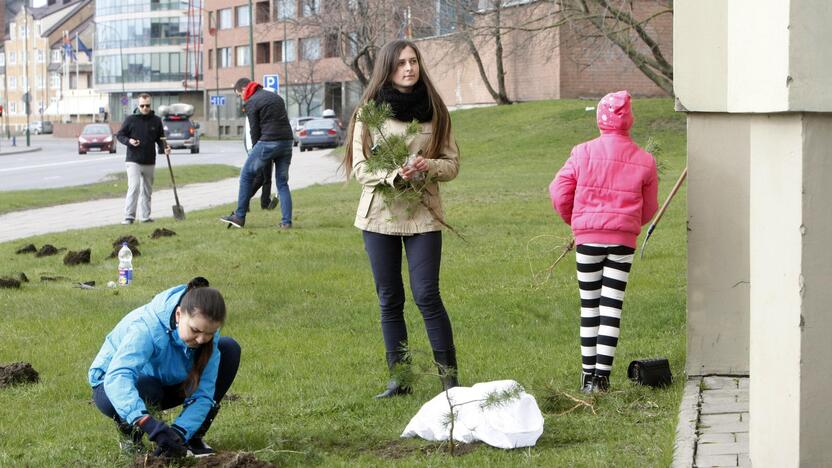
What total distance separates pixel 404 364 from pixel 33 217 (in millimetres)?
16467

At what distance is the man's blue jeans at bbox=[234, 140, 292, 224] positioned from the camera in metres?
15.4

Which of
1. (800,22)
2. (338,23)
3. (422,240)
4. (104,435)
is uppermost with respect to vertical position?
(338,23)

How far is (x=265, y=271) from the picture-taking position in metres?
12.1

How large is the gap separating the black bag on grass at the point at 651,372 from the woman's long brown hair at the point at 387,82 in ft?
5.28

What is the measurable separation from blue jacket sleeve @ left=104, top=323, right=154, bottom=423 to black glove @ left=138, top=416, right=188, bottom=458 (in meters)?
0.05

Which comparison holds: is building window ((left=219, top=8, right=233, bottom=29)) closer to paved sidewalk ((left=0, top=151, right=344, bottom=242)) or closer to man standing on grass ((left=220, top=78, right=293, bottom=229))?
paved sidewalk ((left=0, top=151, right=344, bottom=242))

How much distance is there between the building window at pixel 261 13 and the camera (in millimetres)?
91875

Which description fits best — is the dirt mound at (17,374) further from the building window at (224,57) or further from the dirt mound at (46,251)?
the building window at (224,57)

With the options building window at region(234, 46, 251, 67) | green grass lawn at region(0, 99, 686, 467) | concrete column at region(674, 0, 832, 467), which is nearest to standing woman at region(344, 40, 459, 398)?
green grass lawn at region(0, 99, 686, 467)

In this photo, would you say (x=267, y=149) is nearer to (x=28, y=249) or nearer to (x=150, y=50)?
(x=28, y=249)

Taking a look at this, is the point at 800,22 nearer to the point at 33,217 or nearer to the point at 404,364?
the point at 404,364

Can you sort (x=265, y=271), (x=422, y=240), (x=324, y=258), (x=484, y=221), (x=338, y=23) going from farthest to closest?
(x=338, y=23) < (x=484, y=221) < (x=324, y=258) < (x=265, y=271) < (x=422, y=240)

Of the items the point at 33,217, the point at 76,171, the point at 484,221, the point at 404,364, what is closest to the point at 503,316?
the point at 404,364

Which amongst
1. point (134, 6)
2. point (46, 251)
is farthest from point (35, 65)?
point (46, 251)
